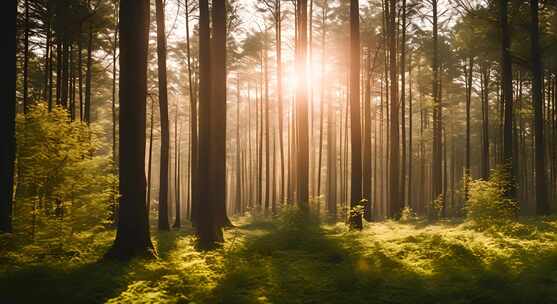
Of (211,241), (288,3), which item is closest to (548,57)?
(288,3)

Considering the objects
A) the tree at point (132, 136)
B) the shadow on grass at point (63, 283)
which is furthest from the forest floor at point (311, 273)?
the tree at point (132, 136)

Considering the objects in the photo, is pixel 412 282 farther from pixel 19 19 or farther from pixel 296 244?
pixel 19 19

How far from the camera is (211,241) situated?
11539mm

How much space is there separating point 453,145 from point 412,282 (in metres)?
39.4

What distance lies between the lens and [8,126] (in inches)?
375

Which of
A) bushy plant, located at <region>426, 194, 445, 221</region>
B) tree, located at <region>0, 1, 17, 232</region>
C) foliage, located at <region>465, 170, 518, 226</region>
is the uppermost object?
tree, located at <region>0, 1, 17, 232</region>

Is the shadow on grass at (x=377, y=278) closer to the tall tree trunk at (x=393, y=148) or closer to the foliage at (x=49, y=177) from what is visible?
the foliage at (x=49, y=177)

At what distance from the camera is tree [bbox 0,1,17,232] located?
9.29 m

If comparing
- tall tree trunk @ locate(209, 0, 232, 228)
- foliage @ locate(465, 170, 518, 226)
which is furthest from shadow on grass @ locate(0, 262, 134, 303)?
foliage @ locate(465, 170, 518, 226)

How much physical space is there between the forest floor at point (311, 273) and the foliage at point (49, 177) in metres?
0.82

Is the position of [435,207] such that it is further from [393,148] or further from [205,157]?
[205,157]

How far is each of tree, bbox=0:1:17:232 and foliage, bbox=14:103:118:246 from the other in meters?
0.38

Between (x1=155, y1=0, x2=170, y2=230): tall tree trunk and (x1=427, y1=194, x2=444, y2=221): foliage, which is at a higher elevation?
(x1=155, y1=0, x2=170, y2=230): tall tree trunk

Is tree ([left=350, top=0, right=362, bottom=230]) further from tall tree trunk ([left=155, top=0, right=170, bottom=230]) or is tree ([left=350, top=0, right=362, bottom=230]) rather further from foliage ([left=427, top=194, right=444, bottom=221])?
tall tree trunk ([left=155, top=0, right=170, bottom=230])
